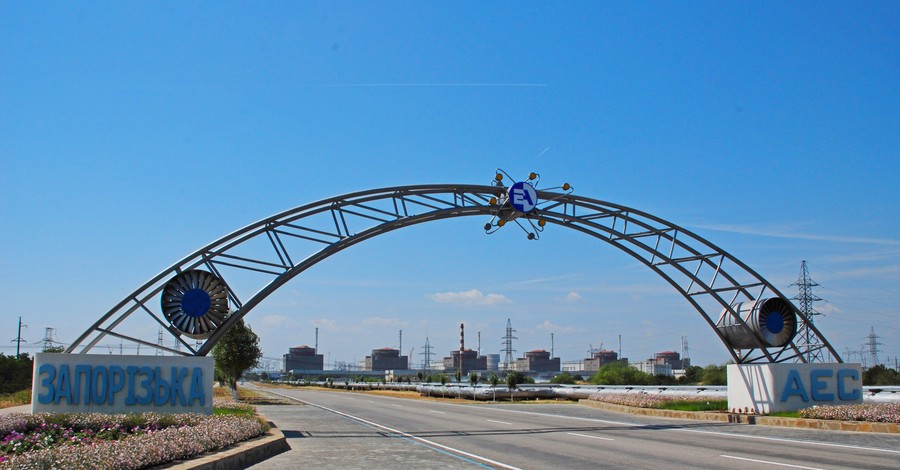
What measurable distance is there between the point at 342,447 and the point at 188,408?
5372 millimetres

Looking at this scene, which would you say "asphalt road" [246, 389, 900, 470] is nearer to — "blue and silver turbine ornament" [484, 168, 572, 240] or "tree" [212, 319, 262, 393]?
"blue and silver turbine ornament" [484, 168, 572, 240]

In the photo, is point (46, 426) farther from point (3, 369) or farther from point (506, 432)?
point (3, 369)

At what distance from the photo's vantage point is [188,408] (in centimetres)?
2014

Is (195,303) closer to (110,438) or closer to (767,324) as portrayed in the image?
(110,438)

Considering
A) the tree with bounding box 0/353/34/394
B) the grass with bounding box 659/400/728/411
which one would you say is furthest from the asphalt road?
the tree with bounding box 0/353/34/394

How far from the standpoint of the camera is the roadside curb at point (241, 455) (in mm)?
11445

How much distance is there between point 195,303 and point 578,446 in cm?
1213

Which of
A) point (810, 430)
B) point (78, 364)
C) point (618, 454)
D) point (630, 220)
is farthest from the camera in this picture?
point (630, 220)

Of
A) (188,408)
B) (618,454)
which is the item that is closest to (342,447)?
(188,408)

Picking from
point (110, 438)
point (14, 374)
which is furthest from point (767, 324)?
point (14, 374)

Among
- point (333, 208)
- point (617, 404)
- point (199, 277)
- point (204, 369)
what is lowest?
point (617, 404)

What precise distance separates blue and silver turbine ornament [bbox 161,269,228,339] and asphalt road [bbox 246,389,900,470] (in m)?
4.20

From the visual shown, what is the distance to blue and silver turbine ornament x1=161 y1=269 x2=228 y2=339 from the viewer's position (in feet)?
71.1

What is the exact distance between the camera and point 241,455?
13.7 metres
